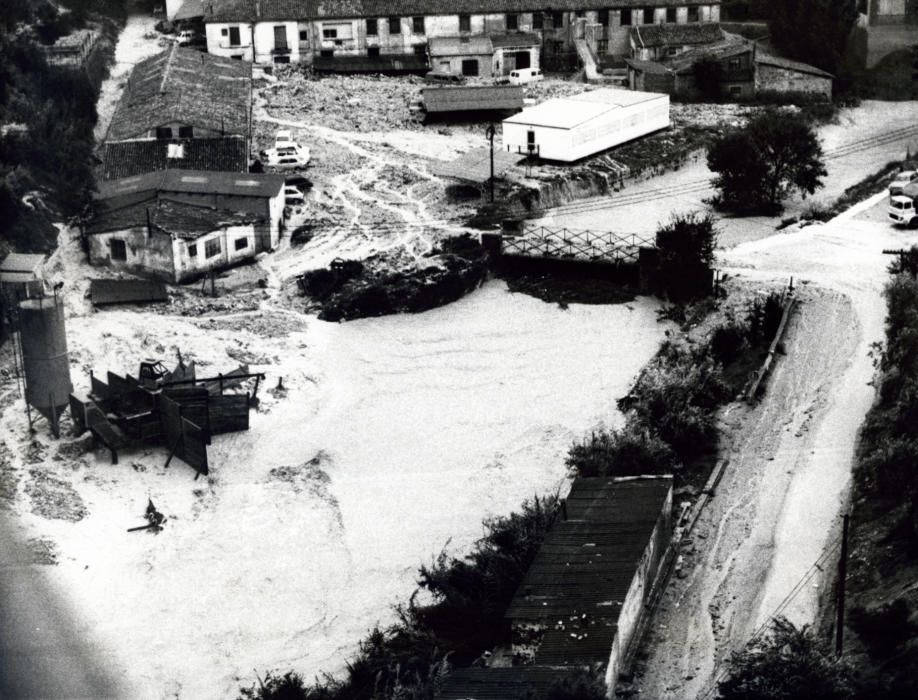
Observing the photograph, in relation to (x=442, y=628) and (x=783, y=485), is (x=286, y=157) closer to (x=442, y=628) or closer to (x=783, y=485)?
(x=783, y=485)

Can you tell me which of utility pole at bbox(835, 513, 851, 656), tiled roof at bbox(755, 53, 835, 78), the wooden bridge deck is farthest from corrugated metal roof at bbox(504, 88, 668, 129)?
utility pole at bbox(835, 513, 851, 656)

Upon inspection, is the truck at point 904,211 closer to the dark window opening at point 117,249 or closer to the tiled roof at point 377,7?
the dark window opening at point 117,249

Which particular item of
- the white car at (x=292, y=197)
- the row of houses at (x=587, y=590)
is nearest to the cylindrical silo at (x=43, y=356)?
the row of houses at (x=587, y=590)

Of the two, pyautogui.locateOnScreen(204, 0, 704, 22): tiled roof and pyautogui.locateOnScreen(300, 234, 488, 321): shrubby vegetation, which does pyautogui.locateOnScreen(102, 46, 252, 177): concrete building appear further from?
pyautogui.locateOnScreen(300, 234, 488, 321): shrubby vegetation

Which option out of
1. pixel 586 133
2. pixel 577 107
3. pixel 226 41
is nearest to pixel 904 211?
pixel 586 133

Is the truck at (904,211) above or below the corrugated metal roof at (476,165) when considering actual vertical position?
below

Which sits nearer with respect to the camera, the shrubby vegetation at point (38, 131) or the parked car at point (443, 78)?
the shrubby vegetation at point (38, 131)
